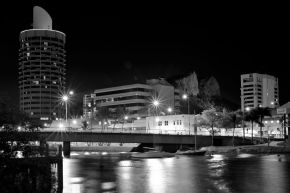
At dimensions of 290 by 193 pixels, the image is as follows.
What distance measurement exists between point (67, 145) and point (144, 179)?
7287 centimetres

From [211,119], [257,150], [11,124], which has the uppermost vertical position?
[11,124]

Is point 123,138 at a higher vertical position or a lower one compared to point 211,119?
lower

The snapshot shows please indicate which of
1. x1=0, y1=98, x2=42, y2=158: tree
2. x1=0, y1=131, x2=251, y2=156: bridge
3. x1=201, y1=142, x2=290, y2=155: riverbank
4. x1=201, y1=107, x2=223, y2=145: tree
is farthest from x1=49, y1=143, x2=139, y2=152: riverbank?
x1=0, y1=98, x2=42, y2=158: tree

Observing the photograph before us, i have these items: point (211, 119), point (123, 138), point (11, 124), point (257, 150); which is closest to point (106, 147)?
point (211, 119)

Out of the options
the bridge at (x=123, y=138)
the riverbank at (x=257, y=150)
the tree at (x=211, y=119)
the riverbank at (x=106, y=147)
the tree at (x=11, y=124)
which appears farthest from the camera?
the tree at (x=211, y=119)

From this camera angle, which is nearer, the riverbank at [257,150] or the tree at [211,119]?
the riverbank at [257,150]

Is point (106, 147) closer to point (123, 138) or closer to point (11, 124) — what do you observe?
point (123, 138)

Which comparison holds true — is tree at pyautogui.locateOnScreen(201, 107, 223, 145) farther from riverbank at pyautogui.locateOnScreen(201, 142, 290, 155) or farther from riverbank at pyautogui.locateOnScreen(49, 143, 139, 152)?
riverbank at pyautogui.locateOnScreen(201, 142, 290, 155)

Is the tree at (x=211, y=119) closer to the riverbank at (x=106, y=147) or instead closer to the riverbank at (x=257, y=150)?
the riverbank at (x=106, y=147)

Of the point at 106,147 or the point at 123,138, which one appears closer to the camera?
the point at 123,138

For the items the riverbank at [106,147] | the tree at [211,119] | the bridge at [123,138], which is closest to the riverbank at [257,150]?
the bridge at [123,138]

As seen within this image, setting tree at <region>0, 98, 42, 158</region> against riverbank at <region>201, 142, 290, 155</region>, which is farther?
riverbank at <region>201, 142, 290, 155</region>

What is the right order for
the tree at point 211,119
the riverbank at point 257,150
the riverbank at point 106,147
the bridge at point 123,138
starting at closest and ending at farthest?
the bridge at point 123,138
the riverbank at point 257,150
the riverbank at point 106,147
the tree at point 211,119

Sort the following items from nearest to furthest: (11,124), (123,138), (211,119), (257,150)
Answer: (11,124)
(257,150)
(123,138)
(211,119)
